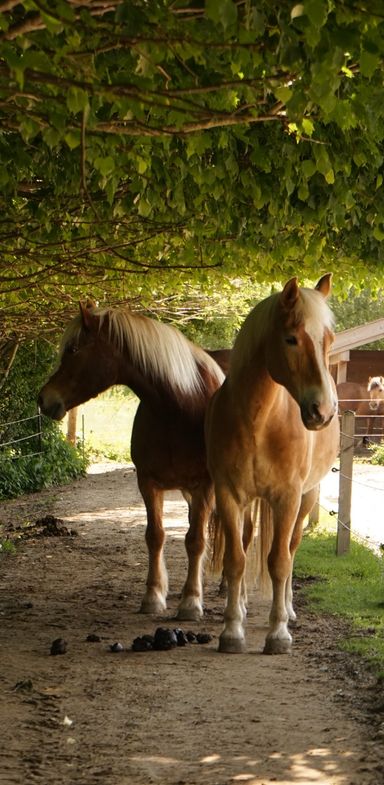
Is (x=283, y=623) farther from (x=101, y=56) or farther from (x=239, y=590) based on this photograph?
(x=101, y=56)

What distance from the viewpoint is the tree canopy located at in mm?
3615

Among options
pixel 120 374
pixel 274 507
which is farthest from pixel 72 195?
pixel 274 507

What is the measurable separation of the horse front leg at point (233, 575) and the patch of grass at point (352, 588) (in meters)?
0.76

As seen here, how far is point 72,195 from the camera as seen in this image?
736cm

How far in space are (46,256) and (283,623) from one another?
394 centimetres

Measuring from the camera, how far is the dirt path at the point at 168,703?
4508mm

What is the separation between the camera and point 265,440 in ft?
A: 21.2

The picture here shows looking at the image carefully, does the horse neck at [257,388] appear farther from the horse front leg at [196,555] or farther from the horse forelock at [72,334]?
the horse forelock at [72,334]

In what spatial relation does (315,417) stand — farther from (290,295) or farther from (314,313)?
(290,295)

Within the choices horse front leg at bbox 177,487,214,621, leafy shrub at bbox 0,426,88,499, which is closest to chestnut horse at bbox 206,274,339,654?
horse front leg at bbox 177,487,214,621

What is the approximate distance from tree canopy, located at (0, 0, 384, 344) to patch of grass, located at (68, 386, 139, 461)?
14.0 m

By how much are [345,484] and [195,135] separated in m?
6.25

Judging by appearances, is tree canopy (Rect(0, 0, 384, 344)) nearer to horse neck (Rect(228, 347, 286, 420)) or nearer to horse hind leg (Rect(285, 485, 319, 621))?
horse neck (Rect(228, 347, 286, 420))

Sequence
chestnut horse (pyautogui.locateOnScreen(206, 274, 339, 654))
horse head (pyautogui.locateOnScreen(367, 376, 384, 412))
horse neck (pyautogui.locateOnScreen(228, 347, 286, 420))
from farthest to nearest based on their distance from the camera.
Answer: horse head (pyautogui.locateOnScreen(367, 376, 384, 412)) → horse neck (pyautogui.locateOnScreen(228, 347, 286, 420)) → chestnut horse (pyautogui.locateOnScreen(206, 274, 339, 654))
